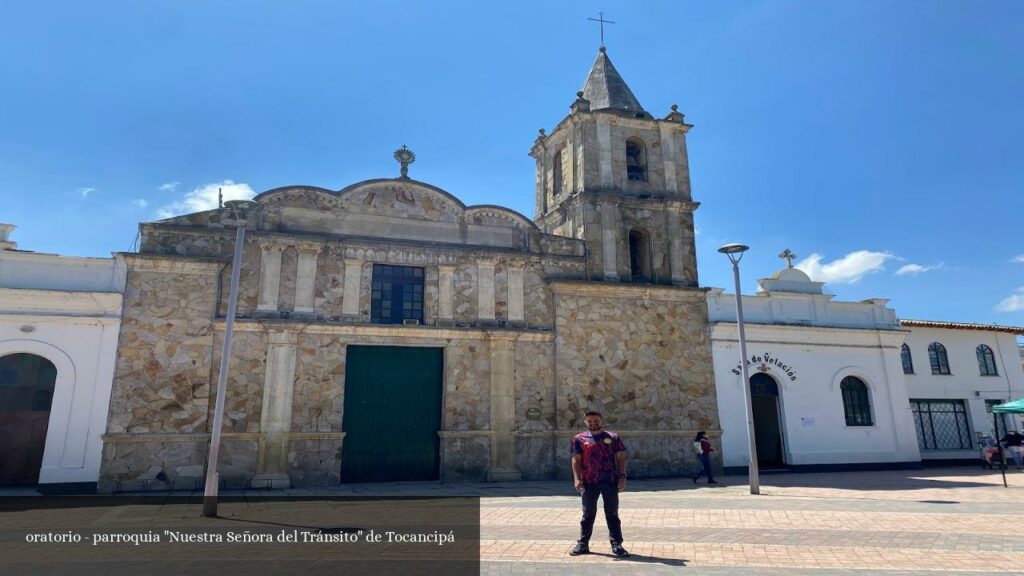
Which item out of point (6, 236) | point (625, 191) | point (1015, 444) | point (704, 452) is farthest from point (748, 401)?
point (6, 236)

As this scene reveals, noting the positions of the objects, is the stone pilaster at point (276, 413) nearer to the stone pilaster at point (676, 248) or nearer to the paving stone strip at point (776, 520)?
the paving stone strip at point (776, 520)

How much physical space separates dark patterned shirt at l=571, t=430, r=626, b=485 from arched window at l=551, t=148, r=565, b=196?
53.9 feet

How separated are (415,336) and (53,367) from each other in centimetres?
870

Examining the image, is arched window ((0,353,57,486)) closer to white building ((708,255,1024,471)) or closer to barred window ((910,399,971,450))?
white building ((708,255,1024,471))

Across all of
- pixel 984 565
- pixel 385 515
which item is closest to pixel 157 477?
pixel 385 515

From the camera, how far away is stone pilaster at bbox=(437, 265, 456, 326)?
17656 mm

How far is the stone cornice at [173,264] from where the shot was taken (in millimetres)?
15578

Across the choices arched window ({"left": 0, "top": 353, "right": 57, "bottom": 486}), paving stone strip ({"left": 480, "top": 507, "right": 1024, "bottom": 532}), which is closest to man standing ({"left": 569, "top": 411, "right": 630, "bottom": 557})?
paving stone strip ({"left": 480, "top": 507, "right": 1024, "bottom": 532})

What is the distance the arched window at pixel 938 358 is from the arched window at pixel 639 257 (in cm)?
1265

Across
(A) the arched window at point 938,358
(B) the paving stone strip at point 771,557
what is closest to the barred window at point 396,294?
(B) the paving stone strip at point 771,557

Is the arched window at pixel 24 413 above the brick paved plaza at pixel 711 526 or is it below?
above

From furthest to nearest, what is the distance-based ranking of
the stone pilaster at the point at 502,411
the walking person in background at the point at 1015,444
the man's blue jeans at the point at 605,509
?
the walking person in background at the point at 1015,444
the stone pilaster at the point at 502,411
the man's blue jeans at the point at 605,509

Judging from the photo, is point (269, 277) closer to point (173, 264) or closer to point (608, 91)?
point (173, 264)

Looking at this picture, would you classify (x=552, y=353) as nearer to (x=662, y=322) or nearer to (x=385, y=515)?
(x=662, y=322)
